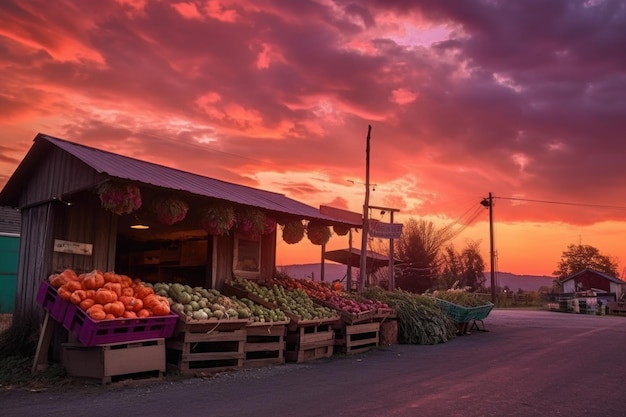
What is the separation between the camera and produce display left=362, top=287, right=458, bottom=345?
15609 millimetres

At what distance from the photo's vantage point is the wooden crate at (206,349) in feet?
31.1

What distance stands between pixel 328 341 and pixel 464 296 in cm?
992

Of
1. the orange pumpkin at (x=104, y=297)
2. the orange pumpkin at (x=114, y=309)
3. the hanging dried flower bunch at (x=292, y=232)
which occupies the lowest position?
the orange pumpkin at (x=114, y=309)

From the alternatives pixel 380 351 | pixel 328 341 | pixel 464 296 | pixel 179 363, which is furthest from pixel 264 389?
pixel 464 296

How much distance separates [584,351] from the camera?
1390 centimetres

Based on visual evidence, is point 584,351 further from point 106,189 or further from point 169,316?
point 106,189

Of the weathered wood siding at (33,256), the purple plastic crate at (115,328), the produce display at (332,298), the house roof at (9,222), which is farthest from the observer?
the house roof at (9,222)

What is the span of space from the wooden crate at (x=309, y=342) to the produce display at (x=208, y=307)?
0.62 metres

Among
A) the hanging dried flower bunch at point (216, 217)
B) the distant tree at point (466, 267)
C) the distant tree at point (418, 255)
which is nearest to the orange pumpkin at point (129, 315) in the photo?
the hanging dried flower bunch at point (216, 217)

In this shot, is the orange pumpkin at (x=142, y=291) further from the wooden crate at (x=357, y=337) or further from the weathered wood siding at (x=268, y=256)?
the weathered wood siding at (x=268, y=256)

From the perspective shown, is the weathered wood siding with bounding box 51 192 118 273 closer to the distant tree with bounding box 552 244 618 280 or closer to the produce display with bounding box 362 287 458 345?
the produce display with bounding box 362 287 458 345

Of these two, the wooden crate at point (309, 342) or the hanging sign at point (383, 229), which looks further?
the hanging sign at point (383, 229)

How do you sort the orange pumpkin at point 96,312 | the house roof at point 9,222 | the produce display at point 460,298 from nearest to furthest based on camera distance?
the orange pumpkin at point 96,312, the produce display at point 460,298, the house roof at point 9,222

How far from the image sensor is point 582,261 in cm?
10006
